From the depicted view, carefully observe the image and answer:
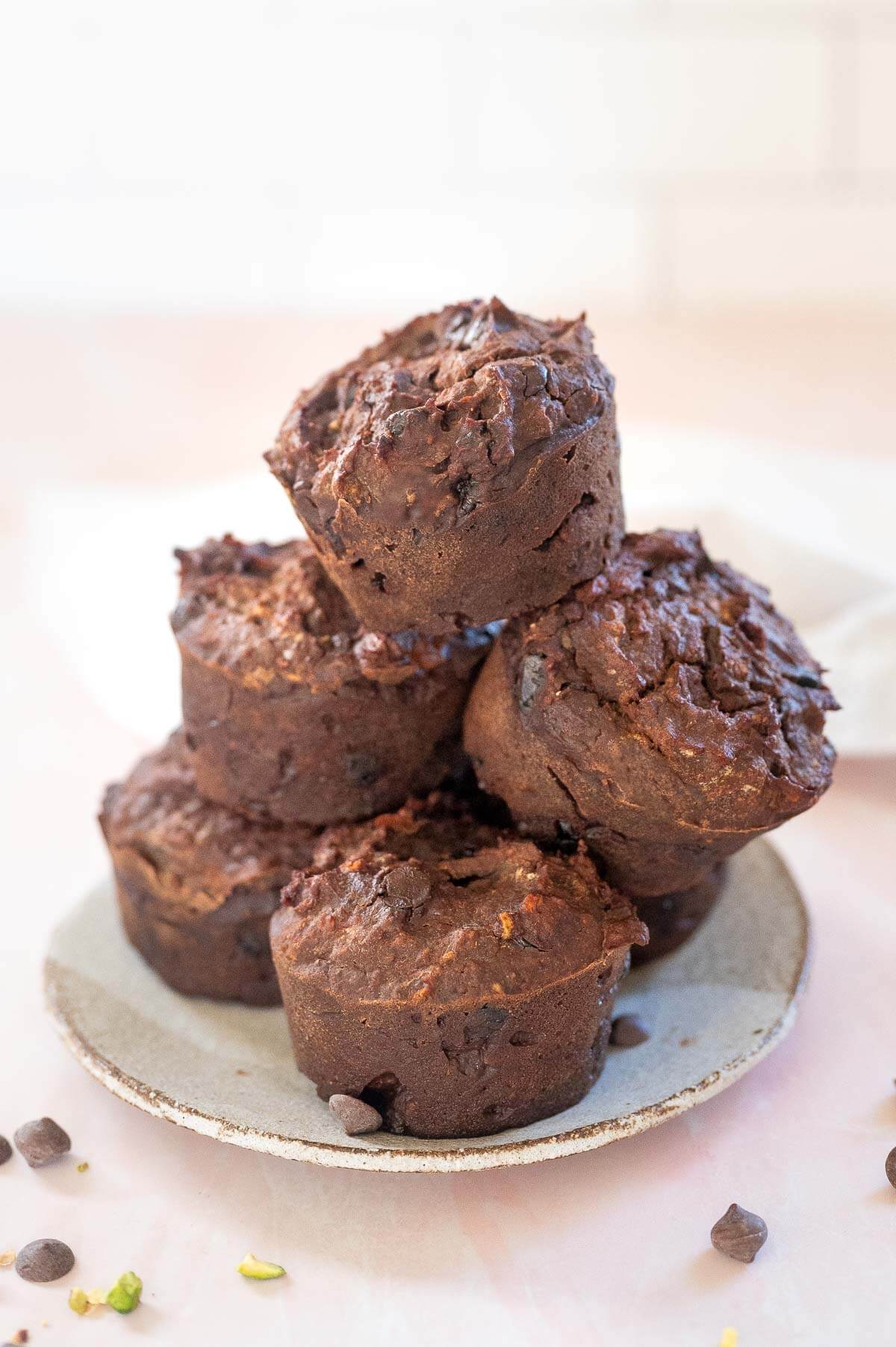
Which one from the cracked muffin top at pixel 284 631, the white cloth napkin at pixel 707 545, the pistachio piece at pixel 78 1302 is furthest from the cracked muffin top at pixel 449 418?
the white cloth napkin at pixel 707 545

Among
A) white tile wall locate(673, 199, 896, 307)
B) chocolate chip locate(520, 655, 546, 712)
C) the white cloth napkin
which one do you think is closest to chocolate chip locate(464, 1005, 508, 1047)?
chocolate chip locate(520, 655, 546, 712)

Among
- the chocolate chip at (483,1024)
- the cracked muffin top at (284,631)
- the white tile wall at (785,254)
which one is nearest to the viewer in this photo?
the chocolate chip at (483,1024)

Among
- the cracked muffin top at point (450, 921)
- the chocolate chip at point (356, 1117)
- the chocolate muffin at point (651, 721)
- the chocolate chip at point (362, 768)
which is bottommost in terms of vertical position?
the chocolate chip at point (356, 1117)

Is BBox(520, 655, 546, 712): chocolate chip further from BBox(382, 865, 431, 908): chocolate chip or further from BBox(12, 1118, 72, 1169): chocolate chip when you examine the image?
BBox(12, 1118, 72, 1169): chocolate chip

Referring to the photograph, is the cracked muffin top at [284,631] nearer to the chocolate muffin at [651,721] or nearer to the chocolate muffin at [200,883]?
the chocolate muffin at [651,721]

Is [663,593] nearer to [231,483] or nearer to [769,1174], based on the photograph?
[769,1174]
